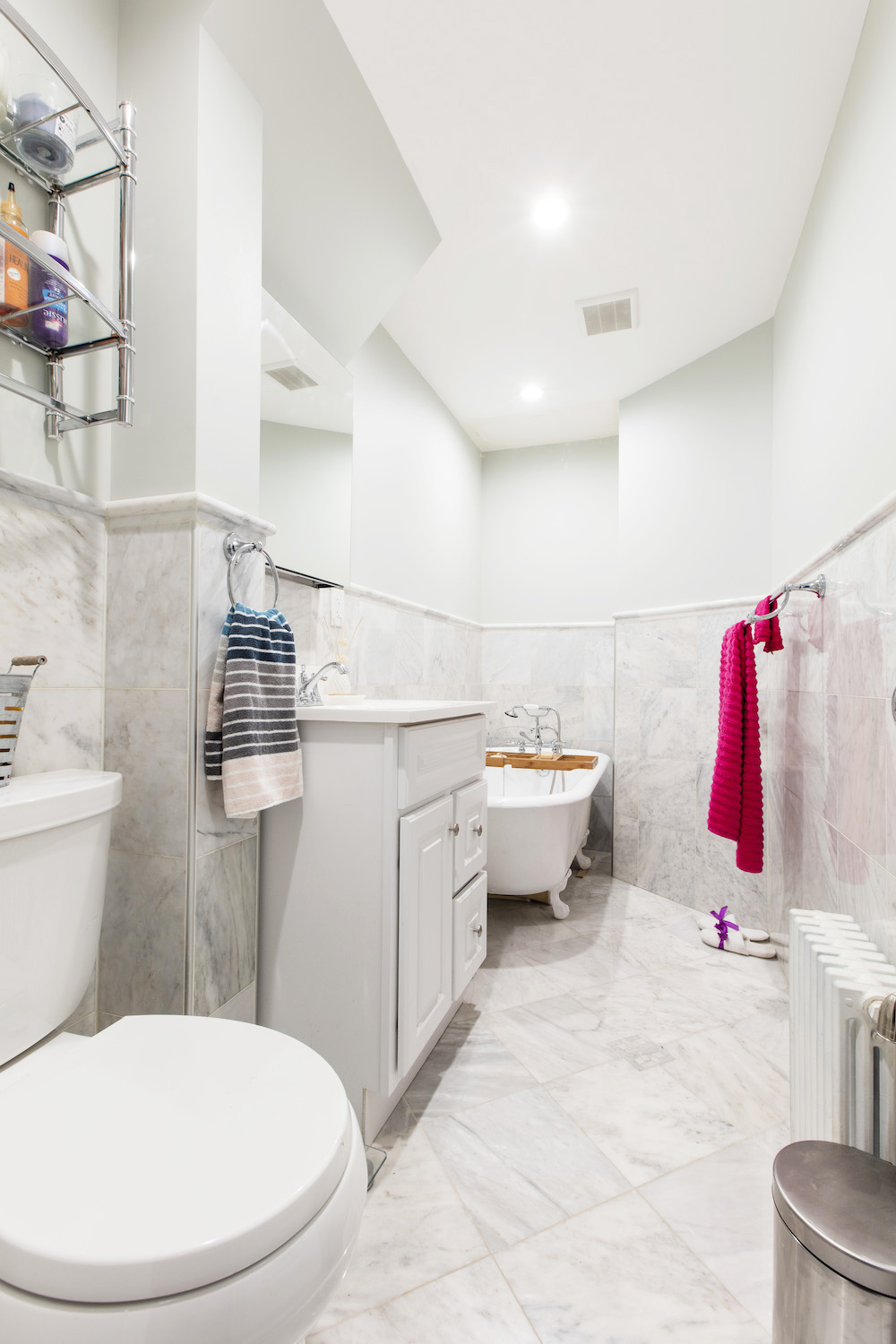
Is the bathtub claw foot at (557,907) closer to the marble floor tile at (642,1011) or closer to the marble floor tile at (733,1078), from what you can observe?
the marble floor tile at (642,1011)

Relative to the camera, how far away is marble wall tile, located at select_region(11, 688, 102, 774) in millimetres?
1106

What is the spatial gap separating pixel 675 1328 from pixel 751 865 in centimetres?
135

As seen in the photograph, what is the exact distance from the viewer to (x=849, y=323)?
5.12 ft

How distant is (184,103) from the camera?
4.04 ft

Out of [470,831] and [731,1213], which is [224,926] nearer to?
[470,831]

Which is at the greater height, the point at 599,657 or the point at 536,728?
the point at 599,657

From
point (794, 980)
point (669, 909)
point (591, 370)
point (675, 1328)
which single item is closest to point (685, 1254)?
point (675, 1328)

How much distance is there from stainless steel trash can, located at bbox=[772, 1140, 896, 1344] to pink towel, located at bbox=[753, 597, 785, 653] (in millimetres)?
1433

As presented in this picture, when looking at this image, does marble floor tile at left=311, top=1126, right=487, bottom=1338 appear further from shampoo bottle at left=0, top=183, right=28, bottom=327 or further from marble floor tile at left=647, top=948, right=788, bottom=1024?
shampoo bottle at left=0, top=183, right=28, bottom=327

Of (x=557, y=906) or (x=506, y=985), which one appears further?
(x=557, y=906)

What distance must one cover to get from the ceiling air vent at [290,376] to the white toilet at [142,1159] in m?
1.26

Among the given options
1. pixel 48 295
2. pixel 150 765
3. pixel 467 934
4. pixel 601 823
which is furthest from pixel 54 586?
pixel 601 823

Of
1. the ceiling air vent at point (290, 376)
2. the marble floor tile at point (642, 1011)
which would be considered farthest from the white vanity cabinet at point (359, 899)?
the ceiling air vent at point (290, 376)

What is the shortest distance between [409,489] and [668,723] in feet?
5.35
